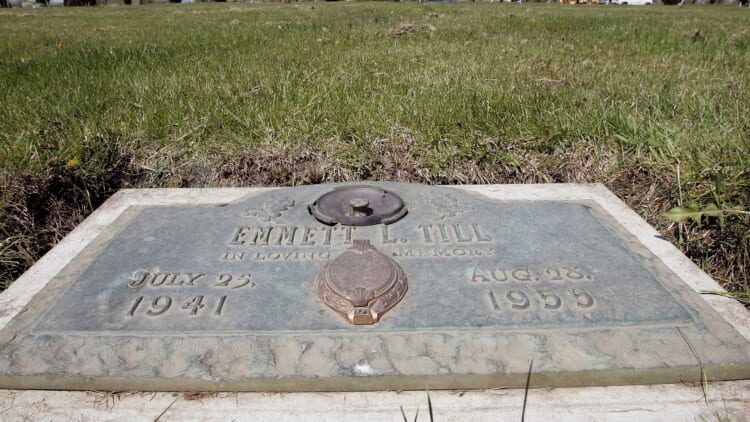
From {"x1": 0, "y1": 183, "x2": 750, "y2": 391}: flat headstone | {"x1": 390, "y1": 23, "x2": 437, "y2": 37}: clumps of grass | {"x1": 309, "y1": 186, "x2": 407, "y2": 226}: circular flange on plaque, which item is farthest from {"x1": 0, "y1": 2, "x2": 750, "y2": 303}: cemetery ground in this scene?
{"x1": 390, "y1": 23, "x2": 437, "y2": 37}: clumps of grass

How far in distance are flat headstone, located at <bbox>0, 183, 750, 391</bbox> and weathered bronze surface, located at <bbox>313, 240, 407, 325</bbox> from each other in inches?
0.4

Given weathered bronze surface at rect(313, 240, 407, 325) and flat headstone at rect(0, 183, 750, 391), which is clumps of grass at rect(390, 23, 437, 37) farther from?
weathered bronze surface at rect(313, 240, 407, 325)

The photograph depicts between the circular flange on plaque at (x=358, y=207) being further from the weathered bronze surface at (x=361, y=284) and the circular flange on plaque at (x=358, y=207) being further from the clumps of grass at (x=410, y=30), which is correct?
the clumps of grass at (x=410, y=30)

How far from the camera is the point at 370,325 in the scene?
1.13 metres

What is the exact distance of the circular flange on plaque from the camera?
1.57 m

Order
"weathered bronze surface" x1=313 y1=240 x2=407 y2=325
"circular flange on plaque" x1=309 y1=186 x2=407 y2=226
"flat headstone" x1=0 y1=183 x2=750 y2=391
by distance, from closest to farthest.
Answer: "flat headstone" x1=0 y1=183 x2=750 y2=391 < "weathered bronze surface" x1=313 y1=240 x2=407 y2=325 < "circular flange on plaque" x1=309 y1=186 x2=407 y2=226

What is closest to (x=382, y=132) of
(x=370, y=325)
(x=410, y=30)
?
(x=370, y=325)

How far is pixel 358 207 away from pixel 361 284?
415 millimetres

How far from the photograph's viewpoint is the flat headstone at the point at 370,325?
1025mm

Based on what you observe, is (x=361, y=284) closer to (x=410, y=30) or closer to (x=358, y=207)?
(x=358, y=207)

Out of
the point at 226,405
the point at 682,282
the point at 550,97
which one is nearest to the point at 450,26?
the point at 550,97

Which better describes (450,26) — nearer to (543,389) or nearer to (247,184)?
(247,184)

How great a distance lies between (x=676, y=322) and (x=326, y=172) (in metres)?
1.65

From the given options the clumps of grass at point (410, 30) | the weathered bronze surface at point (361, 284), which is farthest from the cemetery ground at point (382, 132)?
the clumps of grass at point (410, 30)
